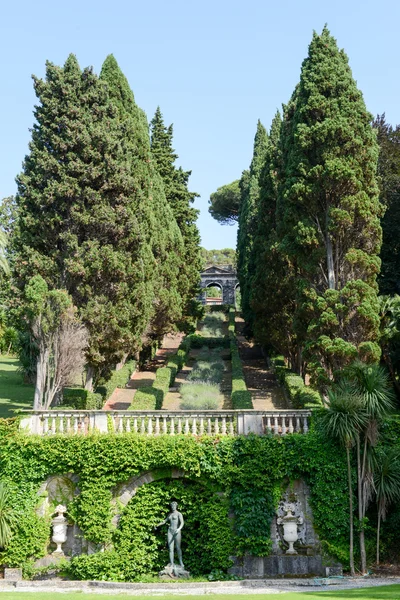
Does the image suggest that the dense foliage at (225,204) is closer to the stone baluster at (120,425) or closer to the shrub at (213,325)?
the shrub at (213,325)

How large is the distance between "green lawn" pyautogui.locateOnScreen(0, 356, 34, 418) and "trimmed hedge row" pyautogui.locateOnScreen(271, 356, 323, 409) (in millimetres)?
10844

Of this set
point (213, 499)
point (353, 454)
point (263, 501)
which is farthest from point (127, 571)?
point (353, 454)

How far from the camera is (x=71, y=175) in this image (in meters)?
23.4

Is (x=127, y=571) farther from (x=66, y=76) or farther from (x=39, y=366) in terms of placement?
(x=66, y=76)

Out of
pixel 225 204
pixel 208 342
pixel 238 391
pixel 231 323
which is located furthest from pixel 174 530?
pixel 225 204

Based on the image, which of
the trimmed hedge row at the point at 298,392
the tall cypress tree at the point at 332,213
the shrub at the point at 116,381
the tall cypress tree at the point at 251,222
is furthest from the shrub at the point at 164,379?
the tall cypress tree at the point at 251,222

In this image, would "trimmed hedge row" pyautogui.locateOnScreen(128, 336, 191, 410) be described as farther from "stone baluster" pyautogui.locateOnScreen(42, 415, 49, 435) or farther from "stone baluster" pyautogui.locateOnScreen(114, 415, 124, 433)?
Answer: "stone baluster" pyautogui.locateOnScreen(42, 415, 49, 435)

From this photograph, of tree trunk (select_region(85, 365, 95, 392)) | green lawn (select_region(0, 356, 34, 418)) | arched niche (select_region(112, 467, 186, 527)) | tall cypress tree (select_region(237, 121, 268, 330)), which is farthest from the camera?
tall cypress tree (select_region(237, 121, 268, 330))

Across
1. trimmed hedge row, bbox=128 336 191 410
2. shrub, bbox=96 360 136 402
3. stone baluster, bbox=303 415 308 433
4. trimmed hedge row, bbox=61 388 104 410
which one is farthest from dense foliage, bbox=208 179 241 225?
stone baluster, bbox=303 415 308 433

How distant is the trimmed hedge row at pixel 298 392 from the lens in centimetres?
2141

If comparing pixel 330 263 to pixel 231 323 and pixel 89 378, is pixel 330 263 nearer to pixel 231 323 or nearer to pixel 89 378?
pixel 89 378

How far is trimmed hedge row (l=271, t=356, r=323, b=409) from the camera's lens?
21406 mm

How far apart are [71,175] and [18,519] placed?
41.5 feet

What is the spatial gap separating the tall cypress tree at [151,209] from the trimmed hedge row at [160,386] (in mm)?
2158
